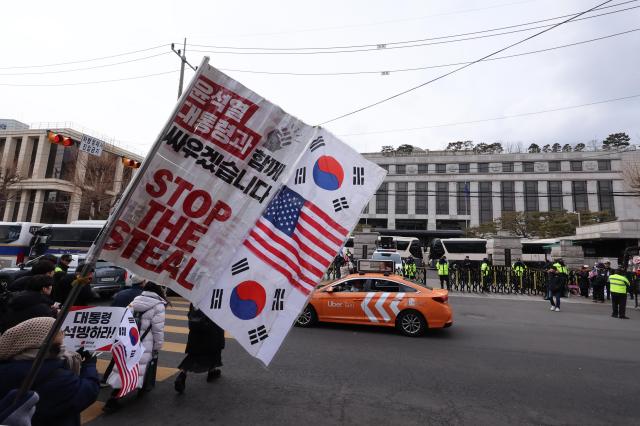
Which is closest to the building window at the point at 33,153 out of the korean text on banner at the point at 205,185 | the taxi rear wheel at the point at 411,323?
the taxi rear wheel at the point at 411,323

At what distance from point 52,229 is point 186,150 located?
23.2 meters

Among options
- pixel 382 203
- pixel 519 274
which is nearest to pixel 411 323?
pixel 519 274

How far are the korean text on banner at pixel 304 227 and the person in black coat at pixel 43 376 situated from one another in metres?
1.12

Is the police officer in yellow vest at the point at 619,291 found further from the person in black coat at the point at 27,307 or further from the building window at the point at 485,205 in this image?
the building window at the point at 485,205

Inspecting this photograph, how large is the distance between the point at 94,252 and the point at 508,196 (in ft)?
214

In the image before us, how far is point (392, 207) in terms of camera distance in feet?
206

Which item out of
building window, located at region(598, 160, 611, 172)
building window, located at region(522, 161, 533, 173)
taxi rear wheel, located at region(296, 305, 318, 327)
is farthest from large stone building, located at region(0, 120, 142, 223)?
building window, located at region(598, 160, 611, 172)

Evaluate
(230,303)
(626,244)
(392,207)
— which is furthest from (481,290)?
(392,207)

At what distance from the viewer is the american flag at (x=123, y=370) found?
373 centimetres

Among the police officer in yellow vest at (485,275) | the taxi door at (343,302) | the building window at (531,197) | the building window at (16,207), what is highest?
the building window at (531,197)

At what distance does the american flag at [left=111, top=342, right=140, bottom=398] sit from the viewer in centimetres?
373

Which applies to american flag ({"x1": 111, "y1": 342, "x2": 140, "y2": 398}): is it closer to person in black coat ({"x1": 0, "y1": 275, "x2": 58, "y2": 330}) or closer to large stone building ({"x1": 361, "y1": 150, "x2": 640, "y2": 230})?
person in black coat ({"x1": 0, "y1": 275, "x2": 58, "y2": 330})

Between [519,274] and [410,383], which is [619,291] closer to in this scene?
[519,274]

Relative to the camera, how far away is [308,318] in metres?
8.67
